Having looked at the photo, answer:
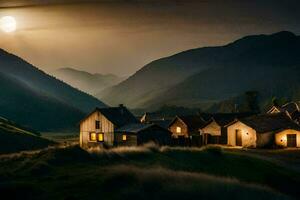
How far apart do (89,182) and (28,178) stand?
4.63m

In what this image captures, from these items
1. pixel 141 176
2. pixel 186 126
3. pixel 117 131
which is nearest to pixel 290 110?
pixel 186 126

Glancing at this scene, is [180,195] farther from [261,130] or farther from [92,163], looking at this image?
[261,130]

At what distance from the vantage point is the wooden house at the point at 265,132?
69500 mm

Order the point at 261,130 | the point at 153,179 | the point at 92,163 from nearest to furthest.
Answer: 1. the point at 153,179
2. the point at 92,163
3. the point at 261,130

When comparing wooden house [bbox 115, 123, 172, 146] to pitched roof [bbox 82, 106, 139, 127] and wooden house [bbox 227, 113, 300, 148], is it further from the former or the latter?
wooden house [bbox 227, 113, 300, 148]

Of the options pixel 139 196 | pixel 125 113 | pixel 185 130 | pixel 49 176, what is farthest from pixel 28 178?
pixel 185 130

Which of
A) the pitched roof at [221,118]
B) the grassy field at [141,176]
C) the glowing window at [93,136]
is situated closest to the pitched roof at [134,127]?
the glowing window at [93,136]

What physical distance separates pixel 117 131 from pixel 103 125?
150 inches

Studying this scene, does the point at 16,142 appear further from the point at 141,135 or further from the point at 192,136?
the point at 192,136

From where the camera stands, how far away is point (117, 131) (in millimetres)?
67812

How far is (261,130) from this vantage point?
7019 cm

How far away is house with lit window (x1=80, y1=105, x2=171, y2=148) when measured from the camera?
63.9 meters

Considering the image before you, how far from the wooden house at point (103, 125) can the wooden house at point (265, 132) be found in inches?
647

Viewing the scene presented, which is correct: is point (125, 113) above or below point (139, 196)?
above
